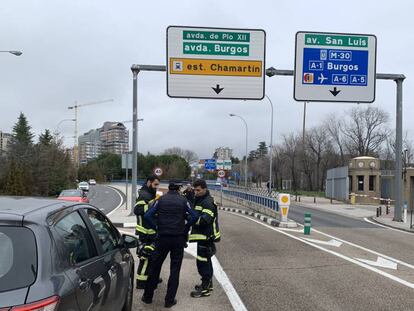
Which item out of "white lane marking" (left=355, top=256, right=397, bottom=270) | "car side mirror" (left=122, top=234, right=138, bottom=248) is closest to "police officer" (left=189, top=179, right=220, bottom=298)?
"car side mirror" (left=122, top=234, right=138, bottom=248)

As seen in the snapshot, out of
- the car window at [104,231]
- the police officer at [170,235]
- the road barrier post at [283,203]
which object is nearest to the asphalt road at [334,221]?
the road barrier post at [283,203]

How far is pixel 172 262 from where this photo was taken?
21.0 ft

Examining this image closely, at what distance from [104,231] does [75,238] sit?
110cm

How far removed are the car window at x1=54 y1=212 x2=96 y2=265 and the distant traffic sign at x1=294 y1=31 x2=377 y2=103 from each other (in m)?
15.5

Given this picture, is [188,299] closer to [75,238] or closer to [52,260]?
[75,238]

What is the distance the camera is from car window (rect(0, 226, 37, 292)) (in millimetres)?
2857

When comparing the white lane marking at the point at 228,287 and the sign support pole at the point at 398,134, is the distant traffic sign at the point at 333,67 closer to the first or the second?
the sign support pole at the point at 398,134

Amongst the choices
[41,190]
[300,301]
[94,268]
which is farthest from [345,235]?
[41,190]

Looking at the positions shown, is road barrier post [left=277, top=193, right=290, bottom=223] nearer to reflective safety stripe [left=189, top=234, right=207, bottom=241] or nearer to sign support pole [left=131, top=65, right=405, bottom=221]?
sign support pole [left=131, top=65, right=405, bottom=221]

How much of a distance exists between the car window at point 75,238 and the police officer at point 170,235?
7.37 feet

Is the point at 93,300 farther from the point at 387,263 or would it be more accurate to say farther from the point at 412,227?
the point at 412,227

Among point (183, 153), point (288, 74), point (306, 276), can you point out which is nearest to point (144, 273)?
point (306, 276)

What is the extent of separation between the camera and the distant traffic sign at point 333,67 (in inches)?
729

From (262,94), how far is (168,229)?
482 inches
